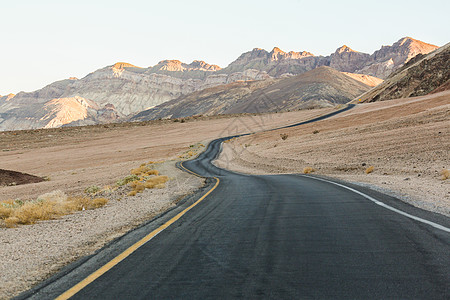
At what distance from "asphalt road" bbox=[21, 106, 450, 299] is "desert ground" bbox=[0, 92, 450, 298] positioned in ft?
3.22

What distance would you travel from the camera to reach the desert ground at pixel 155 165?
6520mm

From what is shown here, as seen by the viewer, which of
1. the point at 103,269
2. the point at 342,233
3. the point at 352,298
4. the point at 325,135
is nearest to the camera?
the point at 352,298

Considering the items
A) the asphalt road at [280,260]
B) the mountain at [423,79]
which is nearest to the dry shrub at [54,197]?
the asphalt road at [280,260]

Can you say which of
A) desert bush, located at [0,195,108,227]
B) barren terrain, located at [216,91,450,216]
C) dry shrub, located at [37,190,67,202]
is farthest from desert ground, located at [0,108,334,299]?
barren terrain, located at [216,91,450,216]

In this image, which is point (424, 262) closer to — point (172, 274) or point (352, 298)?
point (352, 298)

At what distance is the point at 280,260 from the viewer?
473cm

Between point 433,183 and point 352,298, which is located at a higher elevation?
point 352,298

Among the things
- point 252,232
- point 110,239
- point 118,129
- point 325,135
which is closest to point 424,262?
point 252,232

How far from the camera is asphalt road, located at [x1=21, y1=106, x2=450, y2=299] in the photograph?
3.78m

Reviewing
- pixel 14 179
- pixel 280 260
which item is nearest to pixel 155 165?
pixel 14 179

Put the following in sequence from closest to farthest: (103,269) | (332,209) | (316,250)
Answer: (103,269) → (316,250) → (332,209)

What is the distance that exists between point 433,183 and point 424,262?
11530mm

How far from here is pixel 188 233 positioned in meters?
6.64

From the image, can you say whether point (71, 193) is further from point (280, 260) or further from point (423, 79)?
point (423, 79)
